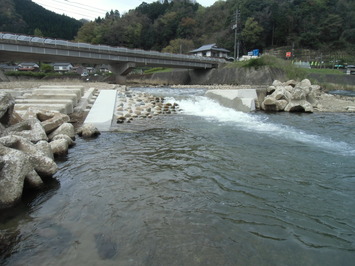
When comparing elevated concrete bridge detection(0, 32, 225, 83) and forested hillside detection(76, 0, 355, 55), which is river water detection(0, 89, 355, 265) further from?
forested hillside detection(76, 0, 355, 55)

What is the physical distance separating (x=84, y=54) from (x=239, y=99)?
25.8 metres

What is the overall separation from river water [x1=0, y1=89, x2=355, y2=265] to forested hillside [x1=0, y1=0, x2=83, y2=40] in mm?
96607

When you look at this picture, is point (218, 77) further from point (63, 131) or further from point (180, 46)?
point (63, 131)

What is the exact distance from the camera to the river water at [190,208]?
3.02 m

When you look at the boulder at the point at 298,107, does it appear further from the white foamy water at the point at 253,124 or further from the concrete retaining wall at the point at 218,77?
the concrete retaining wall at the point at 218,77

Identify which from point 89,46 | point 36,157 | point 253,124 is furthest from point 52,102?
point 89,46

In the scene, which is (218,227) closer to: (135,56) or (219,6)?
(135,56)

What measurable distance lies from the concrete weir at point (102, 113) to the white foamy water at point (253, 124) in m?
3.95

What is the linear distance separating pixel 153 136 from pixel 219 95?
28.0 feet

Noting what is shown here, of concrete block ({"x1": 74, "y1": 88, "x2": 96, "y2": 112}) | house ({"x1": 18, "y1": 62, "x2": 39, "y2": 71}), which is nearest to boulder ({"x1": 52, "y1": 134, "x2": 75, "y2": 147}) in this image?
concrete block ({"x1": 74, "y1": 88, "x2": 96, "y2": 112})

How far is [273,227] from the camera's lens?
3.51 metres

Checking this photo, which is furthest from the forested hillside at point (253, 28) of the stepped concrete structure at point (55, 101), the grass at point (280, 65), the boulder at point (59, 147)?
the boulder at point (59, 147)

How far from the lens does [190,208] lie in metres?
3.97

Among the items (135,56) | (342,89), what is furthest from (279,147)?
(135,56)
